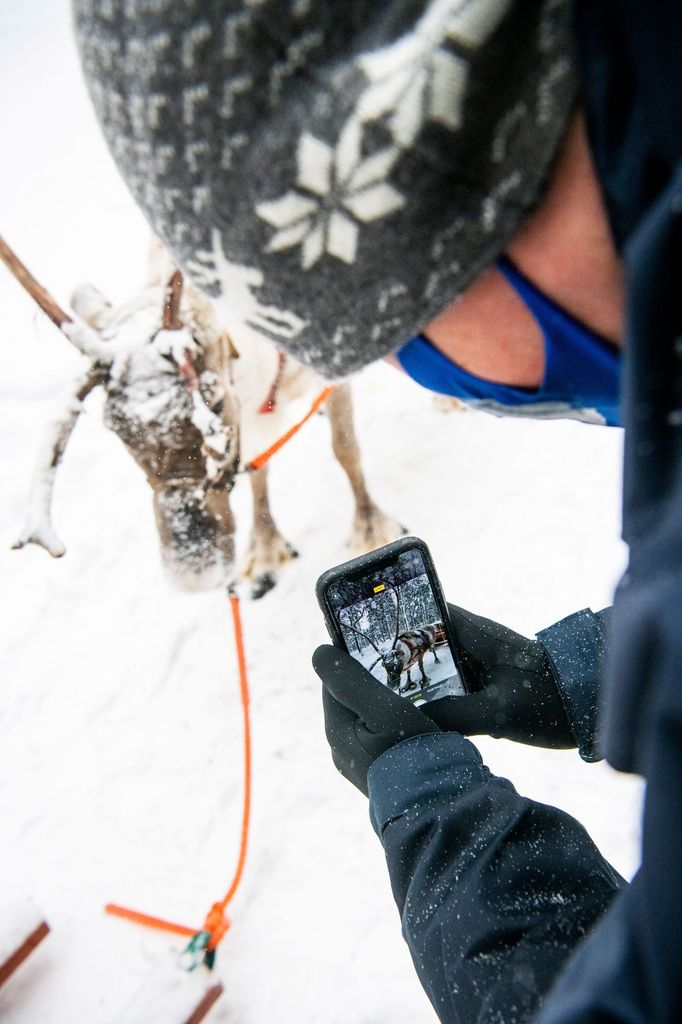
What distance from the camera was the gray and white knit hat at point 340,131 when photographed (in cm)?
44

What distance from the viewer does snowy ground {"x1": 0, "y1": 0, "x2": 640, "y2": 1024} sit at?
1.95 meters

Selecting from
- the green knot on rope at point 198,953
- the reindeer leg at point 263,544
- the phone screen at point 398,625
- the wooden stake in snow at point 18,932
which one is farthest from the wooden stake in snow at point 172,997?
the reindeer leg at point 263,544

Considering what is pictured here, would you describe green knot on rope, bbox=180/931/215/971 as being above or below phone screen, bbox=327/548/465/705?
below

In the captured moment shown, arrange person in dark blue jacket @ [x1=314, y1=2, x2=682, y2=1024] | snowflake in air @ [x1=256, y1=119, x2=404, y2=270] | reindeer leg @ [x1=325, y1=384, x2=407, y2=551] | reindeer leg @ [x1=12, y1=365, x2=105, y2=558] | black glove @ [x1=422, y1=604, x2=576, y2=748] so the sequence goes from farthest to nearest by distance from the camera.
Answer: reindeer leg @ [x1=325, y1=384, x2=407, y2=551] < reindeer leg @ [x1=12, y1=365, x2=105, y2=558] < black glove @ [x1=422, y1=604, x2=576, y2=748] < snowflake in air @ [x1=256, y1=119, x2=404, y2=270] < person in dark blue jacket @ [x1=314, y1=2, x2=682, y2=1024]

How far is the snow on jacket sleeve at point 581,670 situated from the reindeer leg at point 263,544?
2148 mm

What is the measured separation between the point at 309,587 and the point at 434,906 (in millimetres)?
2342

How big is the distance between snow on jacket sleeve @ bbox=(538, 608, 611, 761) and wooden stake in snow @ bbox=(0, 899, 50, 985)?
1836mm

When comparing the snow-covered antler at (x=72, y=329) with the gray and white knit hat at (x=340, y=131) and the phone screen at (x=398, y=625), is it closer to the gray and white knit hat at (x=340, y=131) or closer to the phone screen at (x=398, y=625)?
the phone screen at (x=398, y=625)

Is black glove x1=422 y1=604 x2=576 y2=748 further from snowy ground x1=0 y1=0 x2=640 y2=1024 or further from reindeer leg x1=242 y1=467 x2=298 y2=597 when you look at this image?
reindeer leg x1=242 y1=467 x2=298 y2=597

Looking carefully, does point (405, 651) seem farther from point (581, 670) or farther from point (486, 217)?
point (486, 217)

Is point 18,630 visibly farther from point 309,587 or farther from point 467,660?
point 467,660

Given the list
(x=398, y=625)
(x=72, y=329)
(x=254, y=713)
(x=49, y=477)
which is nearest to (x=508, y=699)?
(x=398, y=625)

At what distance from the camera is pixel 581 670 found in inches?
48.6

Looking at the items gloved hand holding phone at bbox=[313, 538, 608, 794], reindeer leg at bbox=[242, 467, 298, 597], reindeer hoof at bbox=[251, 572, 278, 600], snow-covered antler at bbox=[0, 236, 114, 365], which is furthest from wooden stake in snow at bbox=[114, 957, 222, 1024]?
snow-covered antler at bbox=[0, 236, 114, 365]
